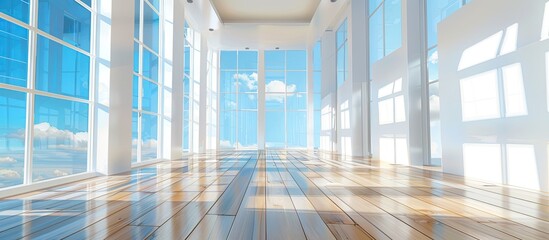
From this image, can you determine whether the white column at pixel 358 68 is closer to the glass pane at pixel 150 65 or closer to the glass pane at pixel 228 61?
the glass pane at pixel 150 65

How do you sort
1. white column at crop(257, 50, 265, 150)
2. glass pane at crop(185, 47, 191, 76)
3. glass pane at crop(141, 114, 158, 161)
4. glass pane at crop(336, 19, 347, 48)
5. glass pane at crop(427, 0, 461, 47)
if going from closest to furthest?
glass pane at crop(427, 0, 461, 47)
glass pane at crop(141, 114, 158, 161)
glass pane at crop(185, 47, 191, 76)
glass pane at crop(336, 19, 347, 48)
white column at crop(257, 50, 265, 150)

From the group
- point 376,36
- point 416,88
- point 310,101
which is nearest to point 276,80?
point 310,101

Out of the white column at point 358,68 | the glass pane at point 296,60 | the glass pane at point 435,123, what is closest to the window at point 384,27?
the white column at point 358,68

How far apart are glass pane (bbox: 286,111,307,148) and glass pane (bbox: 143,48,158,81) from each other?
7.39 m

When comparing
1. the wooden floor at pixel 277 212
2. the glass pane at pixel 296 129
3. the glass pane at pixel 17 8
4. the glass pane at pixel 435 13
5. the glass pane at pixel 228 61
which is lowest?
the wooden floor at pixel 277 212

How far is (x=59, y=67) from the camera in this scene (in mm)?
3246

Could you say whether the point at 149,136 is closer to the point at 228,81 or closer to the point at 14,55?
the point at 14,55

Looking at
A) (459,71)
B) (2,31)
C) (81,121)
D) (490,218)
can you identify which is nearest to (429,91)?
(459,71)

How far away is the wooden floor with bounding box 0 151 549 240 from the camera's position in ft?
4.42

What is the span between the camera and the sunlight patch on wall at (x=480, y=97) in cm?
293

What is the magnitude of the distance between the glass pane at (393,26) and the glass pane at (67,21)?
4480 millimetres

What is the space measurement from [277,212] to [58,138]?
9.55 ft

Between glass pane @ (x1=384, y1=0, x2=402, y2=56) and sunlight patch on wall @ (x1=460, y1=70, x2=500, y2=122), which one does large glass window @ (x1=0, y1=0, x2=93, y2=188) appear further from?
glass pane @ (x1=384, y1=0, x2=402, y2=56)

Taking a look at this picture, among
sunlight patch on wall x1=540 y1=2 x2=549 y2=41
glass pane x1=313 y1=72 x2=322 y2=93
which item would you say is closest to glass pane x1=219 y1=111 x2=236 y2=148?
glass pane x1=313 y1=72 x2=322 y2=93
